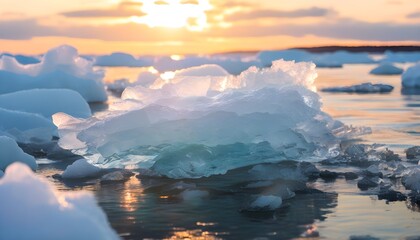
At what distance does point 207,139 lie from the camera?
805cm

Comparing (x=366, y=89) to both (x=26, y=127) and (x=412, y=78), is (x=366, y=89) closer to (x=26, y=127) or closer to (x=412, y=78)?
(x=412, y=78)

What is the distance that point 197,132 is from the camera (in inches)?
315

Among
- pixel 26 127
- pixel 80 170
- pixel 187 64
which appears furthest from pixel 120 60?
pixel 80 170

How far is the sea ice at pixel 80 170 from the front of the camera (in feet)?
27.3

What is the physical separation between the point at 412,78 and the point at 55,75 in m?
13.8

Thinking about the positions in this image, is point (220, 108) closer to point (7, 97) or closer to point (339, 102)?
point (7, 97)

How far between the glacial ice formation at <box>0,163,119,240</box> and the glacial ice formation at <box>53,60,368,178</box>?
3.22m

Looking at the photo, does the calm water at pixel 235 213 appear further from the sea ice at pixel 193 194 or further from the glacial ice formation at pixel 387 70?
the glacial ice formation at pixel 387 70

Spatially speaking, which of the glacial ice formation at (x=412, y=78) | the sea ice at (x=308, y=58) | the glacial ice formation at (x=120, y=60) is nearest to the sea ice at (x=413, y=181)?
the glacial ice formation at (x=412, y=78)

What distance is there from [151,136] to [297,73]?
2957 mm

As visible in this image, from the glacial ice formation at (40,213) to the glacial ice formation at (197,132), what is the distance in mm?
3220

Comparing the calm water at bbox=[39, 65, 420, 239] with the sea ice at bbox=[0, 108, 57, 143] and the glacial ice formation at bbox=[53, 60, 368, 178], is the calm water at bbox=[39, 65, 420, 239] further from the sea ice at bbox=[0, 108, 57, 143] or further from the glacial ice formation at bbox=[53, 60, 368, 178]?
the sea ice at bbox=[0, 108, 57, 143]

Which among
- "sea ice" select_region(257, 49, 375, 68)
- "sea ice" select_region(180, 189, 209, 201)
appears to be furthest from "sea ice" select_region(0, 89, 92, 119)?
"sea ice" select_region(257, 49, 375, 68)

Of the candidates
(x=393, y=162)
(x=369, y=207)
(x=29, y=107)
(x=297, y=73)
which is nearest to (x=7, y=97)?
(x=29, y=107)
